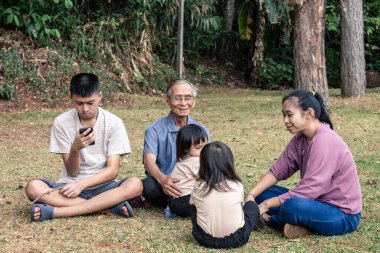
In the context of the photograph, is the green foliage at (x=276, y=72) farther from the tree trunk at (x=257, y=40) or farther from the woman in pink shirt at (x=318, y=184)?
the woman in pink shirt at (x=318, y=184)

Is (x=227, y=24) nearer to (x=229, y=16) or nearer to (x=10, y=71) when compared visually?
(x=229, y=16)

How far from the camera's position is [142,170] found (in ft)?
25.7

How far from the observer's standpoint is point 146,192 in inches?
225

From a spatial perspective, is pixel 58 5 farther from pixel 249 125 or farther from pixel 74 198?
pixel 74 198

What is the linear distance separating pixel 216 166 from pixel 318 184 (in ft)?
2.52

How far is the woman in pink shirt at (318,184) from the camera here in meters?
4.68

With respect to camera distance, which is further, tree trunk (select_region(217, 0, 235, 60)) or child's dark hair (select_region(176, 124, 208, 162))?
tree trunk (select_region(217, 0, 235, 60))

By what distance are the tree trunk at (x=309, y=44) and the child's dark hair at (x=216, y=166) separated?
299 inches

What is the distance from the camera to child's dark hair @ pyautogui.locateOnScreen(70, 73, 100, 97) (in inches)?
206

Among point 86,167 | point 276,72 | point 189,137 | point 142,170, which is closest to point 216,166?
A: point 189,137

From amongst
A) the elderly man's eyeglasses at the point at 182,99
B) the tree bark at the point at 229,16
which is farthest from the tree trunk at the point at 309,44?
the tree bark at the point at 229,16

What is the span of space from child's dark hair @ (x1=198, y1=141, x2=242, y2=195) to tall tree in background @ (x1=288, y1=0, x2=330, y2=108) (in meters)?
7.59

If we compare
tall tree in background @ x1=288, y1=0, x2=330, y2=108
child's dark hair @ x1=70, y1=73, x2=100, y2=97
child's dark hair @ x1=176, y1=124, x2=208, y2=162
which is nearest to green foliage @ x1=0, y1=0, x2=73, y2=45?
tall tree in background @ x1=288, y1=0, x2=330, y2=108

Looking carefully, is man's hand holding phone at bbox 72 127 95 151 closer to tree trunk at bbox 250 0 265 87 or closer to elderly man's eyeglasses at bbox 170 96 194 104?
elderly man's eyeglasses at bbox 170 96 194 104
